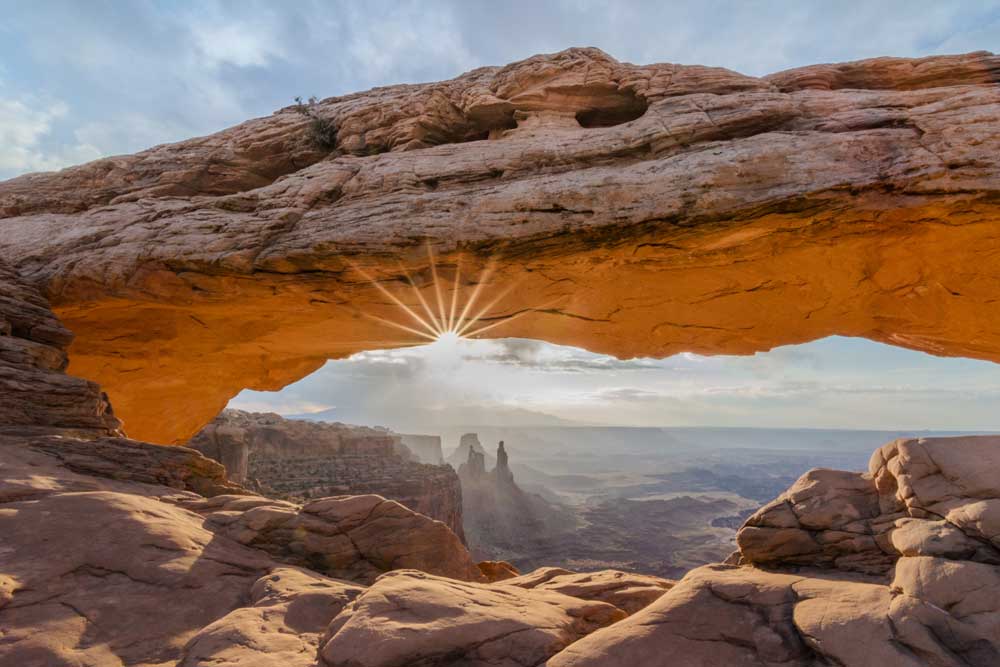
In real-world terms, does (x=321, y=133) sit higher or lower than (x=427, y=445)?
higher

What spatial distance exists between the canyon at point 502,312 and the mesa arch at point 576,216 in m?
0.08

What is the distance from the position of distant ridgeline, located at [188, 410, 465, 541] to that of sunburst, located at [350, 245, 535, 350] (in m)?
20.7

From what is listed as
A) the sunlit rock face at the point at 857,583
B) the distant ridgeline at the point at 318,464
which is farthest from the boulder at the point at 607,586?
the distant ridgeline at the point at 318,464

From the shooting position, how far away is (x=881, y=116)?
9164mm

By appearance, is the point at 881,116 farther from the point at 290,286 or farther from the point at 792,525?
the point at 290,286

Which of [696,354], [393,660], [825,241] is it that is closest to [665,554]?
[696,354]

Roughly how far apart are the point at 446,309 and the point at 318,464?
109 ft

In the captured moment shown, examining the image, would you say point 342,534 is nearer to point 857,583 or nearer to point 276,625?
point 276,625

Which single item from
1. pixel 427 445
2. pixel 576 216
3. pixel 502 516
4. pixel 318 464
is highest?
pixel 576 216

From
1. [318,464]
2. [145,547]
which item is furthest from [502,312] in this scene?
[318,464]

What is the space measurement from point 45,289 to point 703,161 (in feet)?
54.8

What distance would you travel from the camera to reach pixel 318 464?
3991cm

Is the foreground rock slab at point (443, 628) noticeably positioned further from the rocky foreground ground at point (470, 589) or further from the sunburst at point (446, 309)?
the sunburst at point (446, 309)

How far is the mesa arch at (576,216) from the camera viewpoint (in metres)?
8.93
